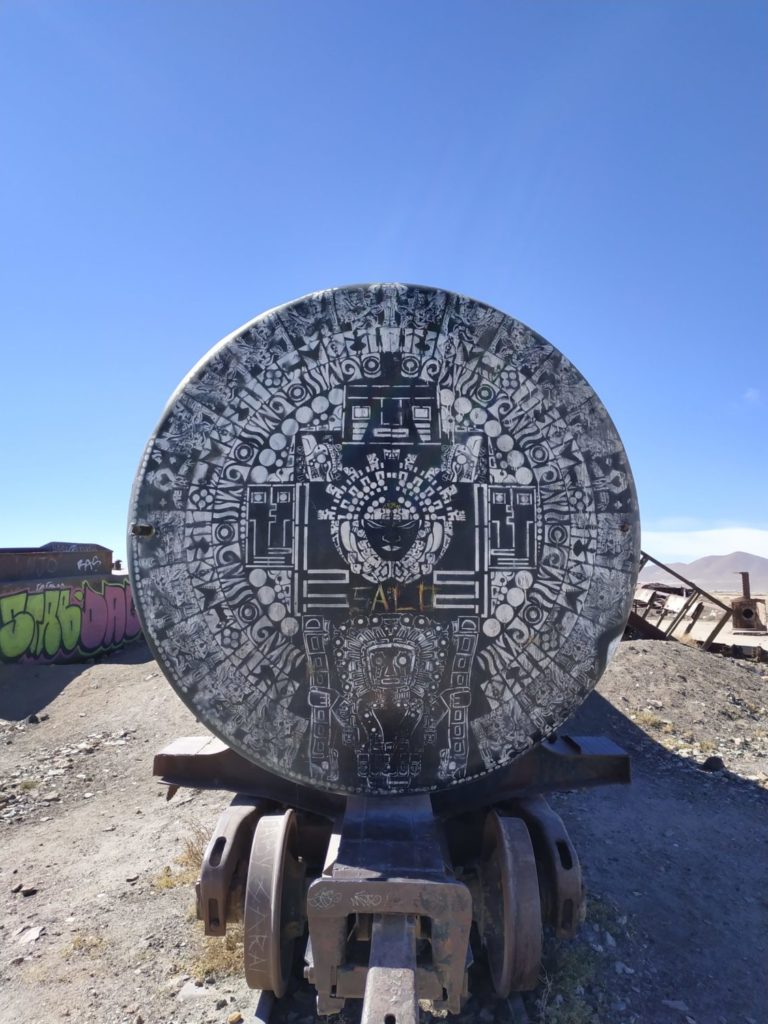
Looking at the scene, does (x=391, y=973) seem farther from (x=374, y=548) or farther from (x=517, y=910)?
(x=374, y=548)

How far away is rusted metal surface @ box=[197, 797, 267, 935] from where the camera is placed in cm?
310

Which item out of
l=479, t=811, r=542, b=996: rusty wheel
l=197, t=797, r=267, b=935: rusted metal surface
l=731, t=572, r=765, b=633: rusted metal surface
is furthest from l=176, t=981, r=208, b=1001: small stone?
l=731, t=572, r=765, b=633: rusted metal surface

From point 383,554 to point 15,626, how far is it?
1191 centimetres

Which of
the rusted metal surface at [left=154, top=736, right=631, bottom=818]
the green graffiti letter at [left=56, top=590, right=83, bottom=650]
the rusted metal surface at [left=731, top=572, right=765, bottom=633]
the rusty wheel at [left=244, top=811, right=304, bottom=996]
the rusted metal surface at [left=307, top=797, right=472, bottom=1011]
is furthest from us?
the green graffiti letter at [left=56, top=590, right=83, bottom=650]

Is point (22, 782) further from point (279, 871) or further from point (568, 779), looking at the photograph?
point (568, 779)

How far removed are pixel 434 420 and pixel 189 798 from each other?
16.2ft

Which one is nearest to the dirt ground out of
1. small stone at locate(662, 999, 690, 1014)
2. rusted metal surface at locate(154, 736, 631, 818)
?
small stone at locate(662, 999, 690, 1014)

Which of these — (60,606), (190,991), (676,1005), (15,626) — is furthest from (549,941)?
(60,606)

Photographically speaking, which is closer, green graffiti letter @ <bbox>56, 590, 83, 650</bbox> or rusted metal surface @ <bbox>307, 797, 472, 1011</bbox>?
rusted metal surface @ <bbox>307, 797, 472, 1011</bbox>

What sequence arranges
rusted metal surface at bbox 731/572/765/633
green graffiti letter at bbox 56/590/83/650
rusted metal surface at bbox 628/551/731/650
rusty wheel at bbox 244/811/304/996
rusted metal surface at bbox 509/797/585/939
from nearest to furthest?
1. rusty wheel at bbox 244/811/304/996
2. rusted metal surface at bbox 509/797/585/939
3. rusted metal surface at bbox 628/551/731/650
4. rusted metal surface at bbox 731/572/765/633
5. green graffiti letter at bbox 56/590/83/650

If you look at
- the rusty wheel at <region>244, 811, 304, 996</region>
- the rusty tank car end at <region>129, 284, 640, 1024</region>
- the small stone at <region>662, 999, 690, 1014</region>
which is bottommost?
the small stone at <region>662, 999, 690, 1014</region>

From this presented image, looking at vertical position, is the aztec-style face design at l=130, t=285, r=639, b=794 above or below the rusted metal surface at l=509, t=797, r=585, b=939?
above

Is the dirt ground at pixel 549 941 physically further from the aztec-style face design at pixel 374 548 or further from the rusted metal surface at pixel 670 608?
the rusted metal surface at pixel 670 608

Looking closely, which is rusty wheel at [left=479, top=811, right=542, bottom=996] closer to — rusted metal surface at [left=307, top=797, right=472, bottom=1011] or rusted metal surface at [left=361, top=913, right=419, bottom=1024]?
rusted metal surface at [left=307, top=797, right=472, bottom=1011]
